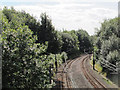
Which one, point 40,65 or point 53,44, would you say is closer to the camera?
point 40,65

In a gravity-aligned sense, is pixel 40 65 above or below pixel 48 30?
below

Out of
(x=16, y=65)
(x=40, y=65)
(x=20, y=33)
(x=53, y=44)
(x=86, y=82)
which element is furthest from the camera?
(x=53, y=44)

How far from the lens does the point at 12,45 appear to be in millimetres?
6641

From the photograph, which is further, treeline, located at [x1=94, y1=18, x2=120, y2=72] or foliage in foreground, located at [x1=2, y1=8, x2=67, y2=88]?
treeline, located at [x1=94, y1=18, x2=120, y2=72]

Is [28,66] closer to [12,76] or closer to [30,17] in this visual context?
[12,76]

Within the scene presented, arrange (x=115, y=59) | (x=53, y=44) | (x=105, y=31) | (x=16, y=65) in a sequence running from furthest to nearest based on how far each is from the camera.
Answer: (x=105, y=31) → (x=53, y=44) → (x=115, y=59) → (x=16, y=65)

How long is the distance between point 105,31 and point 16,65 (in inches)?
775

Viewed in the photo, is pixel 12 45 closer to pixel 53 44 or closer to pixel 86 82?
pixel 86 82

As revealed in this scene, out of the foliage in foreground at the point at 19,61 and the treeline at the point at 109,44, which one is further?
the treeline at the point at 109,44

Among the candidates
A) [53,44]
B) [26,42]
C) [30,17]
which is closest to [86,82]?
[53,44]

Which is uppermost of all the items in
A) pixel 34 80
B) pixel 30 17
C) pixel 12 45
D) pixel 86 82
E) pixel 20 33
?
pixel 30 17

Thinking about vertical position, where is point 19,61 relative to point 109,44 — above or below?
below

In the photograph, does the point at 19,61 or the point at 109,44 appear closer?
the point at 19,61

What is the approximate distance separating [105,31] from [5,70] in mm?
19940
